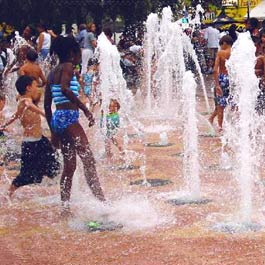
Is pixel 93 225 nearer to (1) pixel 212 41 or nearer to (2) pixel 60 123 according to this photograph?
(2) pixel 60 123

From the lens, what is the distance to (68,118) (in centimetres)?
575

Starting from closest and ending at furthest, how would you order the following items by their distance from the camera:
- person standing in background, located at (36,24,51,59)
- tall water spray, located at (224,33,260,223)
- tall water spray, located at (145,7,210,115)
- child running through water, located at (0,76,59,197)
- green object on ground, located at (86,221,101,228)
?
green object on ground, located at (86,221,101,228) < tall water spray, located at (224,33,260,223) < child running through water, located at (0,76,59,197) < tall water spray, located at (145,7,210,115) < person standing in background, located at (36,24,51,59)

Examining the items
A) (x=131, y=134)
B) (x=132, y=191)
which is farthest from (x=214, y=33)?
(x=132, y=191)

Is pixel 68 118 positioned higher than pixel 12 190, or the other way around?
pixel 68 118

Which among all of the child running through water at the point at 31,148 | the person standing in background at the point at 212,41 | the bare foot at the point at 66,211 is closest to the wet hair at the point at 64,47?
the child running through water at the point at 31,148

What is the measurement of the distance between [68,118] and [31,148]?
883 mm

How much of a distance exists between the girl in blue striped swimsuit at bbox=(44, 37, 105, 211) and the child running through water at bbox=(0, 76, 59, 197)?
0.65 m

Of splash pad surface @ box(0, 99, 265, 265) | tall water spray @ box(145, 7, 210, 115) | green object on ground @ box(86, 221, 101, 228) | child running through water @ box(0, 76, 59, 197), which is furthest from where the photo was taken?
tall water spray @ box(145, 7, 210, 115)

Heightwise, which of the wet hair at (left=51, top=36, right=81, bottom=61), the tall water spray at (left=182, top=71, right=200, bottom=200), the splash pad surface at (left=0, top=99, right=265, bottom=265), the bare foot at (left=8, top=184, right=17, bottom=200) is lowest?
the splash pad surface at (left=0, top=99, right=265, bottom=265)

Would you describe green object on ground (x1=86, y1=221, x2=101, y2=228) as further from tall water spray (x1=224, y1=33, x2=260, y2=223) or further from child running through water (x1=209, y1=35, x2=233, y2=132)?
child running through water (x1=209, y1=35, x2=233, y2=132)

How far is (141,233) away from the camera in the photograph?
209 inches

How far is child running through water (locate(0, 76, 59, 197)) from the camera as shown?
640cm

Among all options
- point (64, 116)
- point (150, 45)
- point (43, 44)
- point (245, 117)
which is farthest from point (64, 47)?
point (150, 45)

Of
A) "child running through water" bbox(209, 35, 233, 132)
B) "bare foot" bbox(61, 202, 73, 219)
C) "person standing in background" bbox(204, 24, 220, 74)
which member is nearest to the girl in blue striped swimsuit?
"bare foot" bbox(61, 202, 73, 219)
